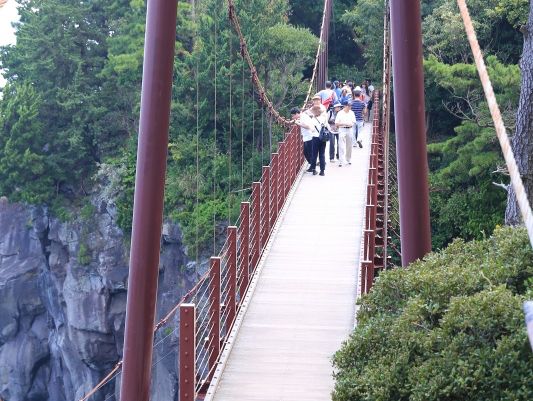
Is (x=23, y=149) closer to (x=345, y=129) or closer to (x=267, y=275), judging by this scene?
(x=345, y=129)

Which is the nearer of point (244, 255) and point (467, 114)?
point (244, 255)

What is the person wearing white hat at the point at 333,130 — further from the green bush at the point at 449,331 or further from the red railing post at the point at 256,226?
the green bush at the point at 449,331

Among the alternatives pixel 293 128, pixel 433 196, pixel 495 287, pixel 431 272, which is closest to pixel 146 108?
pixel 431 272

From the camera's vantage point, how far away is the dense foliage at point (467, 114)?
41.3ft

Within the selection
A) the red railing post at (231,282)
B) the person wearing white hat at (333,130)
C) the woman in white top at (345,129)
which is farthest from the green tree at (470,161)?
the red railing post at (231,282)

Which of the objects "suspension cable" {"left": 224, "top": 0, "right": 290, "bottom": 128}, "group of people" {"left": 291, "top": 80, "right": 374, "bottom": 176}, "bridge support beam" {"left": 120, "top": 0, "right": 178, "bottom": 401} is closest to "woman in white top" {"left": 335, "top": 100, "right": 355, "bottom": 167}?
"group of people" {"left": 291, "top": 80, "right": 374, "bottom": 176}

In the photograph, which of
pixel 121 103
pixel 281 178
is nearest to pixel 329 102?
pixel 281 178

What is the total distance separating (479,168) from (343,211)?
5.09m

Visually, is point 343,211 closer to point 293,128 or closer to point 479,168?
point 293,128

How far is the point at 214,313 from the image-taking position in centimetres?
455

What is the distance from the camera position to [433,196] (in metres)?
14.4

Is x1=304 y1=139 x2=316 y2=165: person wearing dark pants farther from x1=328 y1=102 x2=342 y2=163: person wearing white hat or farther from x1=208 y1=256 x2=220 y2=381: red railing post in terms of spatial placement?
x1=208 y1=256 x2=220 y2=381: red railing post

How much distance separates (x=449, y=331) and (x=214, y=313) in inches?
90.0

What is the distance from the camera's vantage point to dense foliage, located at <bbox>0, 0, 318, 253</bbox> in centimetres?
1784
